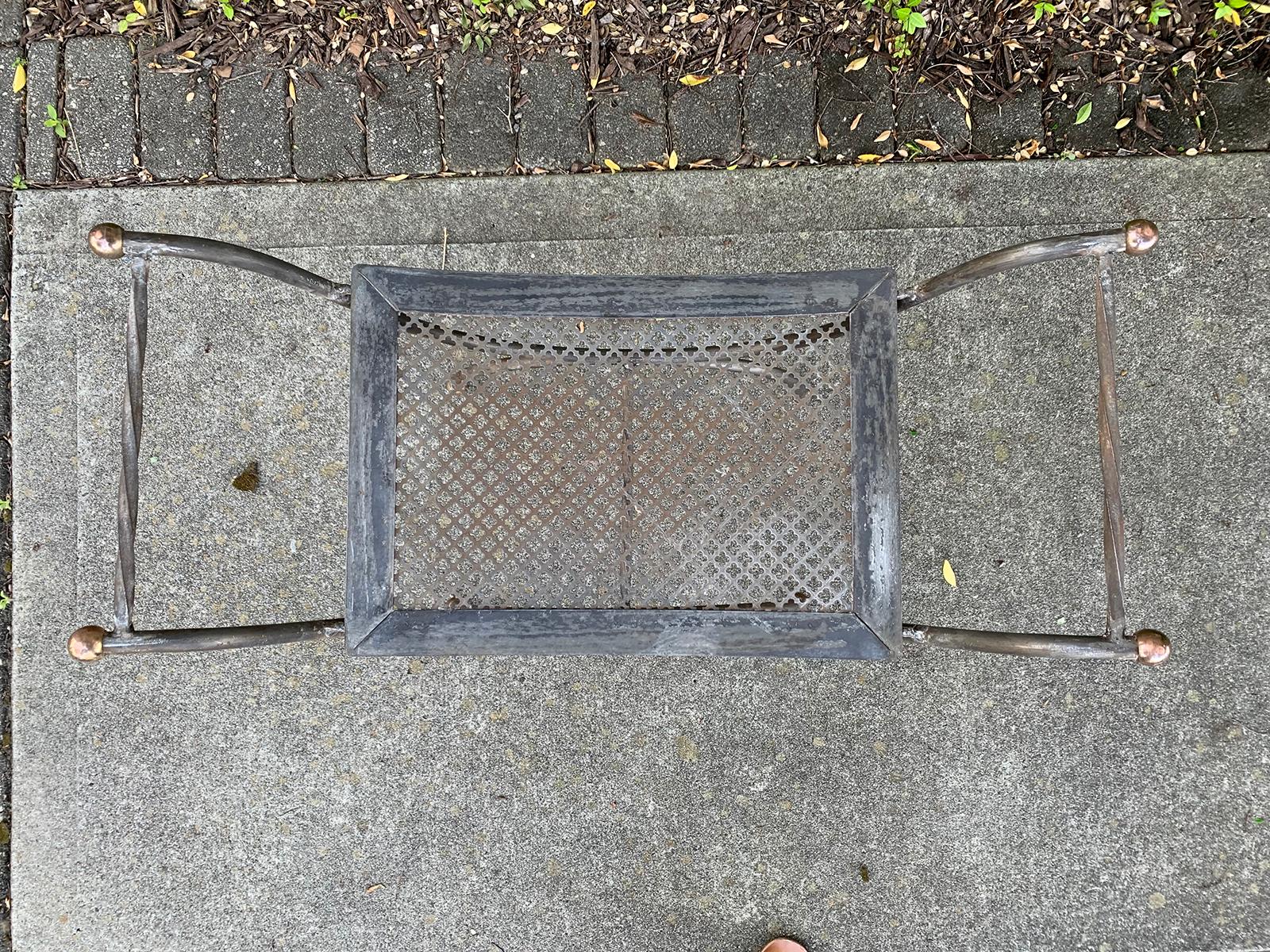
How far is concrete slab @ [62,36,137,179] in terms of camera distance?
2229 mm

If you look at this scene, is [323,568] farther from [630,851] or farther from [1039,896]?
[1039,896]

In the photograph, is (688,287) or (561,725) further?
(561,725)

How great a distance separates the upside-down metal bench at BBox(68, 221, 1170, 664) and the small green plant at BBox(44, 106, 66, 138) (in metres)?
1.28

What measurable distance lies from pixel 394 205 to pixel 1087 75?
6.29 ft

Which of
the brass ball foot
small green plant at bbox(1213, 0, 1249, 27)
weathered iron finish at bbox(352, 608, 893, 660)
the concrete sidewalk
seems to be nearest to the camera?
the brass ball foot

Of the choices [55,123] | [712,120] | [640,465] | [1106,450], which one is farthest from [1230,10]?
[55,123]

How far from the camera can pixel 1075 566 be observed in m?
2.16

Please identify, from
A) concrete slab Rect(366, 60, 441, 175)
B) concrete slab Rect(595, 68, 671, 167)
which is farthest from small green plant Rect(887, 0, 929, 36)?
concrete slab Rect(366, 60, 441, 175)

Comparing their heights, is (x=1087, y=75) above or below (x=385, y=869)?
above

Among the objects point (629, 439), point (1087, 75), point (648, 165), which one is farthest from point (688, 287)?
point (1087, 75)

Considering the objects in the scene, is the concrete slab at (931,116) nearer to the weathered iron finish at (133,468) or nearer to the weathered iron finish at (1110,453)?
the weathered iron finish at (1110,453)

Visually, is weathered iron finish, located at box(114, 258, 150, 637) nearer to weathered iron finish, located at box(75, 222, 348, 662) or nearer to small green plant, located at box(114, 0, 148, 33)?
weathered iron finish, located at box(75, 222, 348, 662)

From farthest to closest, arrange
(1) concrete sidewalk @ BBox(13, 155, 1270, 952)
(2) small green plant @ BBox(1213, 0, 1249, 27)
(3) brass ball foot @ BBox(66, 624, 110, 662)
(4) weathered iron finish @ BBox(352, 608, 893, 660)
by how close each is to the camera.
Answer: (1) concrete sidewalk @ BBox(13, 155, 1270, 952) → (2) small green plant @ BBox(1213, 0, 1249, 27) → (4) weathered iron finish @ BBox(352, 608, 893, 660) → (3) brass ball foot @ BBox(66, 624, 110, 662)

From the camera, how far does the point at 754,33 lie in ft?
7.16
